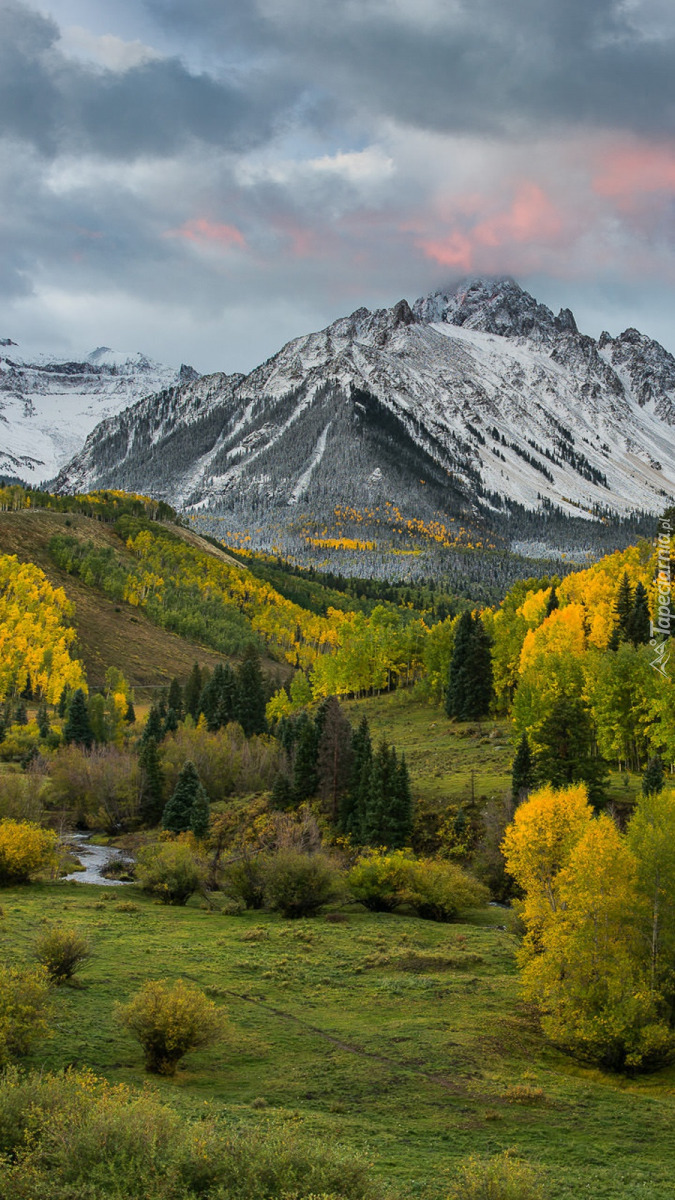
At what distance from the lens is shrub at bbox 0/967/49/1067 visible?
2606cm

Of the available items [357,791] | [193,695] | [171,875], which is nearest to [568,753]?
[357,791]

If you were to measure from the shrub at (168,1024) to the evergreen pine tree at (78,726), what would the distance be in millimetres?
90293

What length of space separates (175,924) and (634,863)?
96.6 ft

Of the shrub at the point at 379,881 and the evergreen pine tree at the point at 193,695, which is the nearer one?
the shrub at the point at 379,881

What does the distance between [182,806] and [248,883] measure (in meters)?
25.1

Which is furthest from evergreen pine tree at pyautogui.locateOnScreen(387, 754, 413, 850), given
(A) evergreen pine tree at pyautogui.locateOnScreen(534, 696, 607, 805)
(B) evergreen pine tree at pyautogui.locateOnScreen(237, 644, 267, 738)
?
(B) evergreen pine tree at pyautogui.locateOnScreen(237, 644, 267, 738)

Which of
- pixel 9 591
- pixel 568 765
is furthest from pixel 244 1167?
pixel 9 591

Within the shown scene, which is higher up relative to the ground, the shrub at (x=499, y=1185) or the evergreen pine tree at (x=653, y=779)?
the evergreen pine tree at (x=653, y=779)

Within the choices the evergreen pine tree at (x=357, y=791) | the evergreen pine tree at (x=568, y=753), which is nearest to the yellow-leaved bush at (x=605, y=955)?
the evergreen pine tree at (x=568, y=753)

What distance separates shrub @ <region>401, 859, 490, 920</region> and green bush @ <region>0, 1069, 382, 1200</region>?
39.2m

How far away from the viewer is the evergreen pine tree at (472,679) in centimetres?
10944

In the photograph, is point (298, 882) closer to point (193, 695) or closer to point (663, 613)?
point (663, 613)

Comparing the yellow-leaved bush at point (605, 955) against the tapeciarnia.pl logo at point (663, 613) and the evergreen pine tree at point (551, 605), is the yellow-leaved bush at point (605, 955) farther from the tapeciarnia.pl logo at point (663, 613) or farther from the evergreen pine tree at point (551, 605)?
the evergreen pine tree at point (551, 605)

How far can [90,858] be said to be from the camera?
7869 cm
